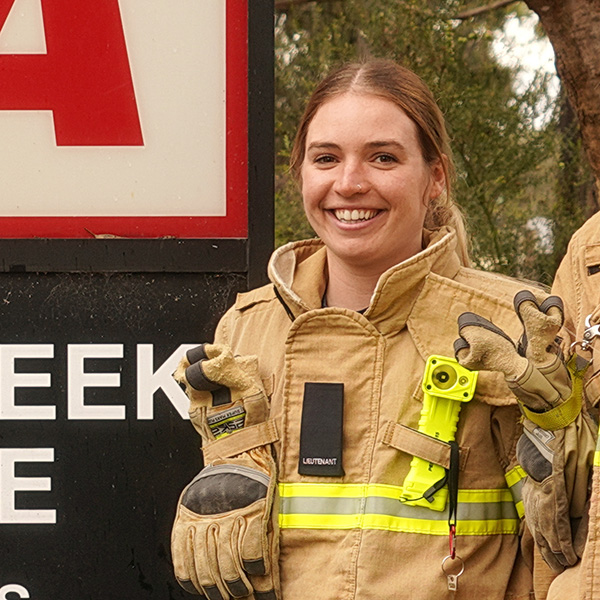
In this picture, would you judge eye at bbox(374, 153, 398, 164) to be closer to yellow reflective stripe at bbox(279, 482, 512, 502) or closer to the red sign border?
yellow reflective stripe at bbox(279, 482, 512, 502)

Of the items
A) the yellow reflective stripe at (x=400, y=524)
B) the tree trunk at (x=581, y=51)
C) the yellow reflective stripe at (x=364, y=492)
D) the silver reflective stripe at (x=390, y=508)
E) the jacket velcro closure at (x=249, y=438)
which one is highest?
the tree trunk at (x=581, y=51)

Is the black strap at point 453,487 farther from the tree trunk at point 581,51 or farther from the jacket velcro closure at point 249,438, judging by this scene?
the tree trunk at point 581,51

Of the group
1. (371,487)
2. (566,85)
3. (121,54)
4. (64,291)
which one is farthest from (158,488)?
(566,85)

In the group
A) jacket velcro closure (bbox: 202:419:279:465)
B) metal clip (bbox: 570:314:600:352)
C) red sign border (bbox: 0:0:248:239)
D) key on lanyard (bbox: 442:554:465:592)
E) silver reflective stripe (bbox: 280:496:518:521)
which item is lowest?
key on lanyard (bbox: 442:554:465:592)

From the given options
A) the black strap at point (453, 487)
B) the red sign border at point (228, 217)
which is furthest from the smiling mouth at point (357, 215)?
the red sign border at point (228, 217)

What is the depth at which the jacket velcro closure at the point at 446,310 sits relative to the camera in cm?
206

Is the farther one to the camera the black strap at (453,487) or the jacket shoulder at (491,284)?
the jacket shoulder at (491,284)

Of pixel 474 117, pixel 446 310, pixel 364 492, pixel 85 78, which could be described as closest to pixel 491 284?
pixel 446 310

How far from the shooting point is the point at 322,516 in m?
2.02

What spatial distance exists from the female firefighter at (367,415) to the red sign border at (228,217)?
0.66m

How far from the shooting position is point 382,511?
1.98m

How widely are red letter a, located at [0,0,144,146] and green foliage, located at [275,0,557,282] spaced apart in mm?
2289

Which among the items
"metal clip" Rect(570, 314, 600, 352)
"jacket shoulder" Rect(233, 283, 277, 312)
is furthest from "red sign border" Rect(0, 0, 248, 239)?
"metal clip" Rect(570, 314, 600, 352)

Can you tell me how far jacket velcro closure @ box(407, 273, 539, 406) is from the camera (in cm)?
206
